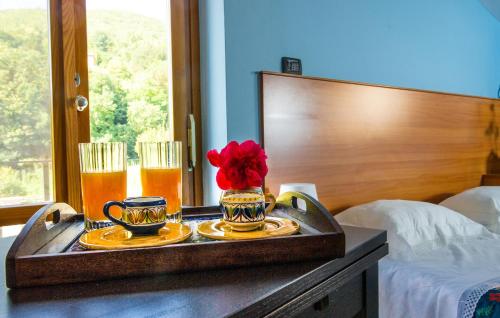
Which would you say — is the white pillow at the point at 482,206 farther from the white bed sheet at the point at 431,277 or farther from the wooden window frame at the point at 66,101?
the wooden window frame at the point at 66,101

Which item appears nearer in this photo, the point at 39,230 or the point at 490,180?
the point at 39,230

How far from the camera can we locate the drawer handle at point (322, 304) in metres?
0.60

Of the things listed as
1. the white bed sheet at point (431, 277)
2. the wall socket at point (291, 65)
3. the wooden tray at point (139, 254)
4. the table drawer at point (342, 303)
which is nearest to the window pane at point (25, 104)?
the wooden tray at point (139, 254)

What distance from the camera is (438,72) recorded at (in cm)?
272

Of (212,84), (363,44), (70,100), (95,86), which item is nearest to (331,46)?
(363,44)

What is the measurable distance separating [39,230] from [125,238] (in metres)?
0.14

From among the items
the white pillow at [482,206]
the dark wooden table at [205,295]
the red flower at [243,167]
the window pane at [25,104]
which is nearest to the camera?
the dark wooden table at [205,295]

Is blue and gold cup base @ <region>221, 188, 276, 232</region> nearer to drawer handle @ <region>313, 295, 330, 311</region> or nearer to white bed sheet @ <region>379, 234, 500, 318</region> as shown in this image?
drawer handle @ <region>313, 295, 330, 311</region>

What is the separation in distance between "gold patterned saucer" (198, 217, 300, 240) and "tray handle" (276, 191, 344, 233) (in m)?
0.04

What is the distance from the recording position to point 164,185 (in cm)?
77

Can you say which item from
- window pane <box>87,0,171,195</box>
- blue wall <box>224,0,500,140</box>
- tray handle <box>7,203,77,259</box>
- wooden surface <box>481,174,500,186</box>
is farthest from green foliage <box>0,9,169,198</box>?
wooden surface <box>481,174,500,186</box>

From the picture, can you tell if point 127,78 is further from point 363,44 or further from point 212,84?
point 363,44

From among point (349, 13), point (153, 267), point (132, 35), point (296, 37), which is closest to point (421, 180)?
point (349, 13)

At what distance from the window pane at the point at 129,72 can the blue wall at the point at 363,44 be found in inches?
11.5
